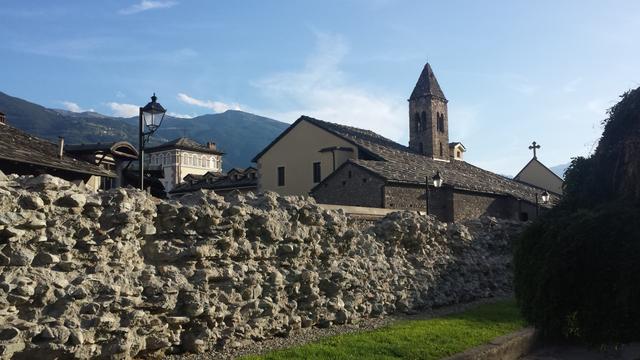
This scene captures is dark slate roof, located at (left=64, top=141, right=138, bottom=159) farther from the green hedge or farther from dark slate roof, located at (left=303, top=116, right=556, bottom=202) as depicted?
the green hedge

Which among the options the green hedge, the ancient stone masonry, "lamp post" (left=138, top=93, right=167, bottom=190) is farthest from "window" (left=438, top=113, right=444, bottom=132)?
the green hedge

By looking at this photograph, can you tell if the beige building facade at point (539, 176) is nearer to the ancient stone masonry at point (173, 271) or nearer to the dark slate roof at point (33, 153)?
the dark slate roof at point (33, 153)

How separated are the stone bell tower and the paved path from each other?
35.4m

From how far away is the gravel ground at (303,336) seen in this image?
6426mm

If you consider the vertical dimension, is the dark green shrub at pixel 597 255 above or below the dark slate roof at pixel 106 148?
below

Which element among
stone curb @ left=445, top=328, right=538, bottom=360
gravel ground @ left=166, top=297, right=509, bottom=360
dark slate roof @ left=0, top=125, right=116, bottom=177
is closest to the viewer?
gravel ground @ left=166, top=297, right=509, bottom=360

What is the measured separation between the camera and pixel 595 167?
5105mm

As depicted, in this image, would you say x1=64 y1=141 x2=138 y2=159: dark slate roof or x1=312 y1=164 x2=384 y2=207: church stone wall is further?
x1=312 y1=164 x2=384 y2=207: church stone wall

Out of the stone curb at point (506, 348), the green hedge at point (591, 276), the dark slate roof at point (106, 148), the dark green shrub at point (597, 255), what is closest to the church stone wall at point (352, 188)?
the dark slate roof at point (106, 148)

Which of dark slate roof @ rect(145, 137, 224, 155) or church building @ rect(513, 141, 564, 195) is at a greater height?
dark slate roof @ rect(145, 137, 224, 155)

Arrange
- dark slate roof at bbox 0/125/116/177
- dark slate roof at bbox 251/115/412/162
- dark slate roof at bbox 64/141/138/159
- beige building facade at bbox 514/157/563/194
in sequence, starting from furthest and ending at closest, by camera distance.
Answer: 1. beige building facade at bbox 514/157/563/194
2. dark slate roof at bbox 251/115/412/162
3. dark slate roof at bbox 64/141/138/159
4. dark slate roof at bbox 0/125/116/177

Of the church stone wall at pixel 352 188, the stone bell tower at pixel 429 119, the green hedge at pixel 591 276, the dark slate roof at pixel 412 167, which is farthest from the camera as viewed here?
the stone bell tower at pixel 429 119

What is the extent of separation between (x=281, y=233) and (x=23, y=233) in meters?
3.68

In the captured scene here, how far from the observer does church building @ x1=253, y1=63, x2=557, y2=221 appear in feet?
97.3
